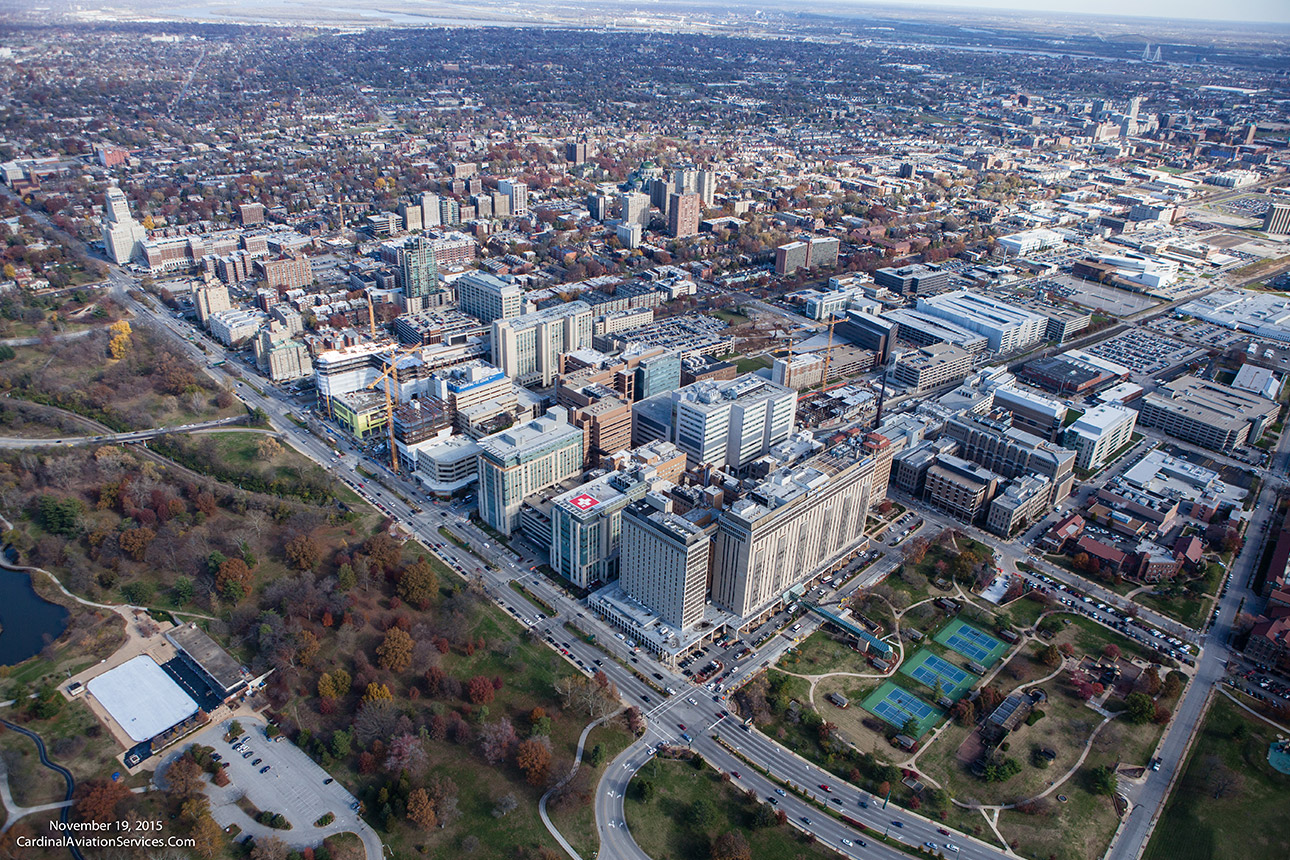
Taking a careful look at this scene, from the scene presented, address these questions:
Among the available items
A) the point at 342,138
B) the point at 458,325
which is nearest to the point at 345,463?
the point at 458,325

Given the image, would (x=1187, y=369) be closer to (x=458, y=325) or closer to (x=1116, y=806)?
(x=1116, y=806)

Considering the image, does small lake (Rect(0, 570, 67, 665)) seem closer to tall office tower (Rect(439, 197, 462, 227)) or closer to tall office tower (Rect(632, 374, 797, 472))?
tall office tower (Rect(632, 374, 797, 472))

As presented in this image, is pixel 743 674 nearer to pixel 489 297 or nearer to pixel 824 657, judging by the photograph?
pixel 824 657

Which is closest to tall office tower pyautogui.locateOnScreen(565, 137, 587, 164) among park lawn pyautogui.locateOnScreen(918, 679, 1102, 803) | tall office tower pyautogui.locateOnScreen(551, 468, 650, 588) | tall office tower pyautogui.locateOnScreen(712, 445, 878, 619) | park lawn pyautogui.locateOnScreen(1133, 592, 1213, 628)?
tall office tower pyautogui.locateOnScreen(712, 445, 878, 619)

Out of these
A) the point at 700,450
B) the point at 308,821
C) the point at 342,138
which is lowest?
the point at 308,821

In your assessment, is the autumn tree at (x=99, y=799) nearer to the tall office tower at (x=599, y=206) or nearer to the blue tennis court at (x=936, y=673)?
the blue tennis court at (x=936, y=673)

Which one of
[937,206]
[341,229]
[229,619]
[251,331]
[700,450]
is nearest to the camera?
[229,619]
